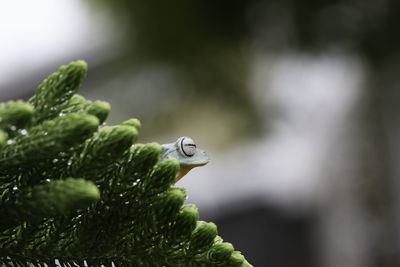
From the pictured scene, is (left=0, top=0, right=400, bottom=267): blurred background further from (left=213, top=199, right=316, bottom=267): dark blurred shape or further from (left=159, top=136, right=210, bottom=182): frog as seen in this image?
(left=159, top=136, right=210, bottom=182): frog

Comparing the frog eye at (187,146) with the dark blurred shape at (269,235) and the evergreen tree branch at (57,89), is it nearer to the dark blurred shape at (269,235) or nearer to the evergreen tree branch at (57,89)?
the evergreen tree branch at (57,89)

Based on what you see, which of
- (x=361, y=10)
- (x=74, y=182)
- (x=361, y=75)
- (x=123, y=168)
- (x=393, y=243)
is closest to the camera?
(x=74, y=182)

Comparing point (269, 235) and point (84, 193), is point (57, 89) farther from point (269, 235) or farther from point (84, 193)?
point (269, 235)

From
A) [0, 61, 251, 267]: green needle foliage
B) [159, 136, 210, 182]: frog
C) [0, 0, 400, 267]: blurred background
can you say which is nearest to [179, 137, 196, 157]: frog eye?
[159, 136, 210, 182]: frog

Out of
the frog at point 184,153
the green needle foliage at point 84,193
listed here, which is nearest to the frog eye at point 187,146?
the frog at point 184,153

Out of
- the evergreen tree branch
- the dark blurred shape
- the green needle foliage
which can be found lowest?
the green needle foliage

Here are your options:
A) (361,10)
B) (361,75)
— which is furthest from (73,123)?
(361,10)

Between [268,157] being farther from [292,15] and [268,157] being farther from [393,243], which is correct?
[393,243]
